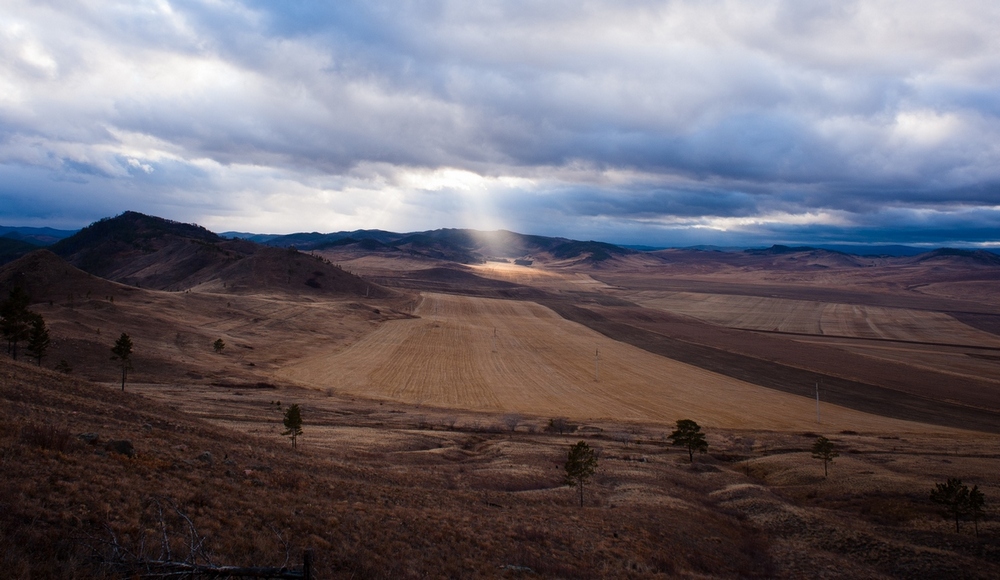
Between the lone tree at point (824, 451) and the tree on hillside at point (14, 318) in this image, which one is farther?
the tree on hillside at point (14, 318)

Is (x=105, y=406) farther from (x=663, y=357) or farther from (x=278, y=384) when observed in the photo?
(x=663, y=357)

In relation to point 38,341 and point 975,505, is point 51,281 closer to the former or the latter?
point 38,341

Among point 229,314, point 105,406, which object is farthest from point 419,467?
point 229,314

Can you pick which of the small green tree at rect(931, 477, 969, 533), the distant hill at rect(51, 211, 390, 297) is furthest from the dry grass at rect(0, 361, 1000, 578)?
the distant hill at rect(51, 211, 390, 297)

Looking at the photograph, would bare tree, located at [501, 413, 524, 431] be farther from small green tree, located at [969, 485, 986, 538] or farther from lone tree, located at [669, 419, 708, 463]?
small green tree, located at [969, 485, 986, 538]

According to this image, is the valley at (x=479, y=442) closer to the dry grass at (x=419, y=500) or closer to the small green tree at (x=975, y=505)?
the dry grass at (x=419, y=500)

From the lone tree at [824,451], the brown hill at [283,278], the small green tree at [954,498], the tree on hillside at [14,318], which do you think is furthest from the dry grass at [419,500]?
the brown hill at [283,278]

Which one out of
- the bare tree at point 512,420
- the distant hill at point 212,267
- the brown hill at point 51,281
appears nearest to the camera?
the bare tree at point 512,420
